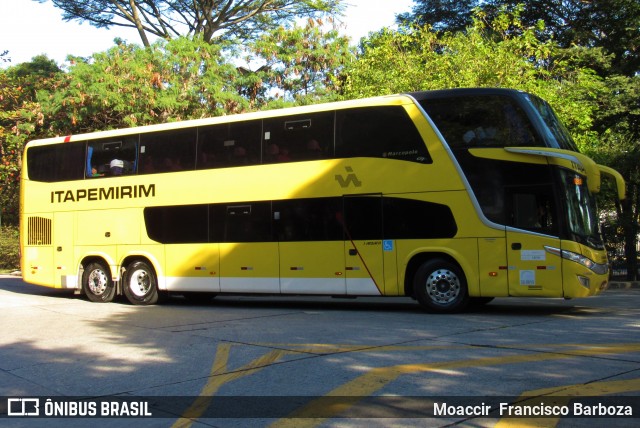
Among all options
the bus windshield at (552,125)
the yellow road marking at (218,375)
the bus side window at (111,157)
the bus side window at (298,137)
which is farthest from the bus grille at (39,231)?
the bus windshield at (552,125)

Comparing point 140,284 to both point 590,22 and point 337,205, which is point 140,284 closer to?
point 337,205

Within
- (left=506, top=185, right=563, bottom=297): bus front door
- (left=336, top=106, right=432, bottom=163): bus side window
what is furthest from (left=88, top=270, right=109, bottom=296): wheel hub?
(left=506, top=185, right=563, bottom=297): bus front door

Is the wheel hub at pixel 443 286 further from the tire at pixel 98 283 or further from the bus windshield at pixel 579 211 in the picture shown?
the tire at pixel 98 283

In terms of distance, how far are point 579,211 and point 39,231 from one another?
1307 cm

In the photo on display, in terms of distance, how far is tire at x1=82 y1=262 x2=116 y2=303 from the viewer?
1558 cm

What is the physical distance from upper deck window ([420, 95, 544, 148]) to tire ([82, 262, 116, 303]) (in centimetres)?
883

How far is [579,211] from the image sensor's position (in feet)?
36.8

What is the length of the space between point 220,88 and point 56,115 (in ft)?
20.6

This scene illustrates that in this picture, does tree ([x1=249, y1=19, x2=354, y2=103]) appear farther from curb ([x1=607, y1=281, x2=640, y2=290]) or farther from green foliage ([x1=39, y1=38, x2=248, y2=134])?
curb ([x1=607, y1=281, x2=640, y2=290])

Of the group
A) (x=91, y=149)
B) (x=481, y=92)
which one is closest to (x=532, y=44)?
(x=481, y=92)

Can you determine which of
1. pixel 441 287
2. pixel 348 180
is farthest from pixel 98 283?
pixel 441 287

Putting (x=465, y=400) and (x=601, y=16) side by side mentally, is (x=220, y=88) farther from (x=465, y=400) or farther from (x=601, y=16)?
(x=465, y=400)

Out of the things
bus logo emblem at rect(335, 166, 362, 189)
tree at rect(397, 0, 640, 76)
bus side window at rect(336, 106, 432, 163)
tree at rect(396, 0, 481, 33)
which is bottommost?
bus logo emblem at rect(335, 166, 362, 189)

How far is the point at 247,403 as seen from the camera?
5.74 m
